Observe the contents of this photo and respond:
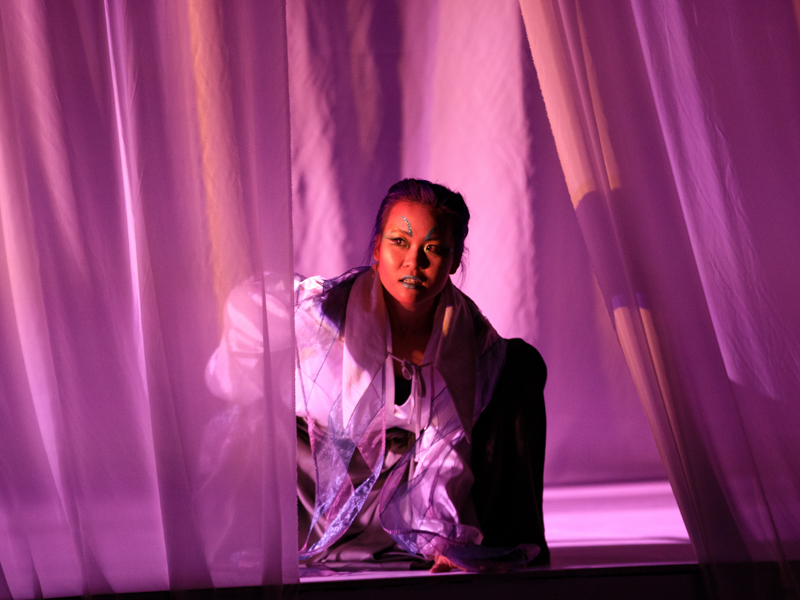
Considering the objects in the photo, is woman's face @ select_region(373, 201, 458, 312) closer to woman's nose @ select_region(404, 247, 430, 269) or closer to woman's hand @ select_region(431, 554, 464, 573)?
woman's nose @ select_region(404, 247, 430, 269)

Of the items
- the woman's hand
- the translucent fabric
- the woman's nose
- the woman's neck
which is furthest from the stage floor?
the woman's nose

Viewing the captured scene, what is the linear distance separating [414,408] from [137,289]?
2.03ft

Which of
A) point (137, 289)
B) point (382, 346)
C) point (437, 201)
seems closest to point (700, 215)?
point (437, 201)

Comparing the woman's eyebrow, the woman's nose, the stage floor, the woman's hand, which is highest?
the woman's eyebrow

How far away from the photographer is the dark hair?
1415mm

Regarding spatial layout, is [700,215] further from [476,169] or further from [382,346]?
[476,169]

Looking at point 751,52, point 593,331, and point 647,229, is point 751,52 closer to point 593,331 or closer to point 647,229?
point 647,229

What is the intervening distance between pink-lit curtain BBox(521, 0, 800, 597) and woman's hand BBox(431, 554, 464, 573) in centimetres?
40

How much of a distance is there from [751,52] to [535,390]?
2.37 ft

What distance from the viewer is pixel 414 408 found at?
1.41 metres

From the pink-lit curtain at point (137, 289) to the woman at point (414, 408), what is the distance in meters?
0.31

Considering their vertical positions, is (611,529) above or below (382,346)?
below

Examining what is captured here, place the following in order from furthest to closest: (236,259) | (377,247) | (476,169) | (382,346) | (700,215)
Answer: (476,169) → (377,247) → (382,346) → (700,215) → (236,259)

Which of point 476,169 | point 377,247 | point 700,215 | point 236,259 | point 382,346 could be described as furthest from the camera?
point 476,169
